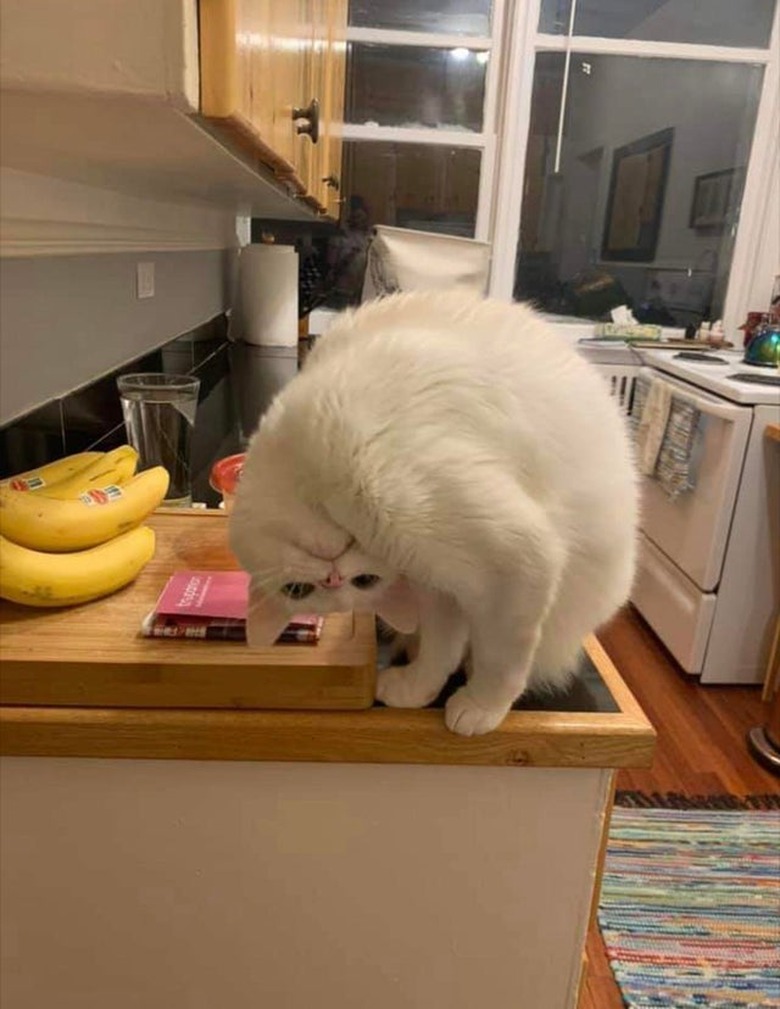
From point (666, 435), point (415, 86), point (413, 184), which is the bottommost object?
point (666, 435)

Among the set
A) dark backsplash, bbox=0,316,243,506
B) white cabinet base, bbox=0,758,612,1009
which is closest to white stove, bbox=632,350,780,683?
dark backsplash, bbox=0,316,243,506

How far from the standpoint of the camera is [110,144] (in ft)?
2.29

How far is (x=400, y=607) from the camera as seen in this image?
0.66 metres

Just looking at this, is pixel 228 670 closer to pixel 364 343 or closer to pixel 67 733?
pixel 67 733

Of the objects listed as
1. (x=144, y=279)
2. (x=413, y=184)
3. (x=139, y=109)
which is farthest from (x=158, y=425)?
(x=413, y=184)

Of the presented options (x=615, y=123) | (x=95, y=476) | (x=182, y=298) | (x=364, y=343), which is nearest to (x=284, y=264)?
(x=182, y=298)

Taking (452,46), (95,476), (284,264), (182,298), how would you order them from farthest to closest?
(452,46) < (284,264) < (182,298) < (95,476)

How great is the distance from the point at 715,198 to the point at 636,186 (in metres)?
0.33

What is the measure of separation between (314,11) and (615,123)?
2187 millimetres

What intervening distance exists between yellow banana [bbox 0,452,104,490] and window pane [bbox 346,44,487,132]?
2.66m

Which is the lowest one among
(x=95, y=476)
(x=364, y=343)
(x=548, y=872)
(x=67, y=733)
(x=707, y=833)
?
(x=707, y=833)

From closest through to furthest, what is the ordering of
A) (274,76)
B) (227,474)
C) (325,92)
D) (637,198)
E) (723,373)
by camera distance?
(274,76)
(227,474)
(325,92)
(723,373)
(637,198)

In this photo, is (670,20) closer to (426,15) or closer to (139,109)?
(426,15)

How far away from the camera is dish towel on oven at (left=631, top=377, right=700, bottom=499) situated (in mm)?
2402
